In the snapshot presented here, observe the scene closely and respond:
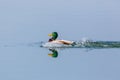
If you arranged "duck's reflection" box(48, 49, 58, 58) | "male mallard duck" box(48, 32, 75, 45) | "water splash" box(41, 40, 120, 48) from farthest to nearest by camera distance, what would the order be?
"male mallard duck" box(48, 32, 75, 45)
"water splash" box(41, 40, 120, 48)
"duck's reflection" box(48, 49, 58, 58)

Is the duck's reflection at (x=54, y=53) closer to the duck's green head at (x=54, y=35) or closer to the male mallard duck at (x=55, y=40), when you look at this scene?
the male mallard duck at (x=55, y=40)

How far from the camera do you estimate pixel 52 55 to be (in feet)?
88.2

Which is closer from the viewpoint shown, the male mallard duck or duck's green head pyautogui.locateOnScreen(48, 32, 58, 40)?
the male mallard duck

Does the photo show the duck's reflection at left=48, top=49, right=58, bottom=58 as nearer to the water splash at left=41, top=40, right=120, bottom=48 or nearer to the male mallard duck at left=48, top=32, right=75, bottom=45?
the water splash at left=41, top=40, right=120, bottom=48

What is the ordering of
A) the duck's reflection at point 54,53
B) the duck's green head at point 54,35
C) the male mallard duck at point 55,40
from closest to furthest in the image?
1. the duck's reflection at point 54,53
2. the male mallard duck at point 55,40
3. the duck's green head at point 54,35

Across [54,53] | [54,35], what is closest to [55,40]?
[54,35]

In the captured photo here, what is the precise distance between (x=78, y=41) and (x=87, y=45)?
1.29 feet

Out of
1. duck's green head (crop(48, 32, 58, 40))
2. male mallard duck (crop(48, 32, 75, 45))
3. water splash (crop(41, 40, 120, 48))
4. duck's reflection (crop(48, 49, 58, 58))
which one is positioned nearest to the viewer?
duck's reflection (crop(48, 49, 58, 58))

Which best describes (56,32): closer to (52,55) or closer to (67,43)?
(67,43)

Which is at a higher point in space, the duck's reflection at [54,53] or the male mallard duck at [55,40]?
the male mallard duck at [55,40]

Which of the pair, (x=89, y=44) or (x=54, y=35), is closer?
(x=89, y=44)

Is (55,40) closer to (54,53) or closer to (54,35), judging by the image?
(54,35)

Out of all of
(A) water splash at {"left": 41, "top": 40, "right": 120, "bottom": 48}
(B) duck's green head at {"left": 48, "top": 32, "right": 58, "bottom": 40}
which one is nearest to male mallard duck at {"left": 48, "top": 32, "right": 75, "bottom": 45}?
(B) duck's green head at {"left": 48, "top": 32, "right": 58, "bottom": 40}

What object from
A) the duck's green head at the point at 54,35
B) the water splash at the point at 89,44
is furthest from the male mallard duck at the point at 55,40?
the water splash at the point at 89,44
